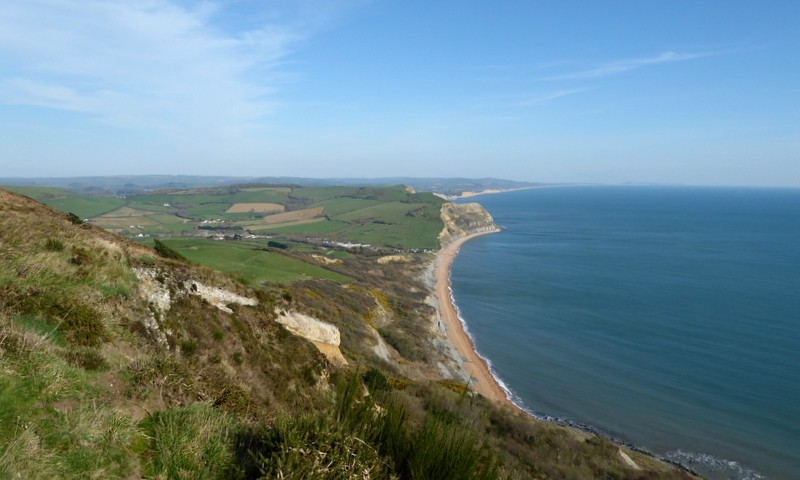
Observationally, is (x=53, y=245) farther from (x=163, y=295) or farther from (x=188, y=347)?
(x=188, y=347)


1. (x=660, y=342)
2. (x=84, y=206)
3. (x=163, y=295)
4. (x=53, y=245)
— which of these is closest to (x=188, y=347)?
(x=163, y=295)

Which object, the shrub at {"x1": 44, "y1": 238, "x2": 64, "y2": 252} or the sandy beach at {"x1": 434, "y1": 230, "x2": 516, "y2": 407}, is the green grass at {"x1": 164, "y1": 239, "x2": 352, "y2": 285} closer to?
the sandy beach at {"x1": 434, "y1": 230, "x2": 516, "y2": 407}

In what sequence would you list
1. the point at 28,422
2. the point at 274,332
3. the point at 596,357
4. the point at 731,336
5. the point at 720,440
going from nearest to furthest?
the point at 28,422
the point at 274,332
the point at 720,440
the point at 596,357
the point at 731,336

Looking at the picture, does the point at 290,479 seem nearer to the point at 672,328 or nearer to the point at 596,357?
the point at 596,357

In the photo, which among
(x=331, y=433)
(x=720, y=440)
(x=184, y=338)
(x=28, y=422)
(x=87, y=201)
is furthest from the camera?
(x=87, y=201)

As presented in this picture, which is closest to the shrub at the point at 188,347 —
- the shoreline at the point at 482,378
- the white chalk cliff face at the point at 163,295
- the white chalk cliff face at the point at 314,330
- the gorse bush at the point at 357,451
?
the white chalk cliff face at the point at 163,295

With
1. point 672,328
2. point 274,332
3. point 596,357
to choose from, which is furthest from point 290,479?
point 672,328
